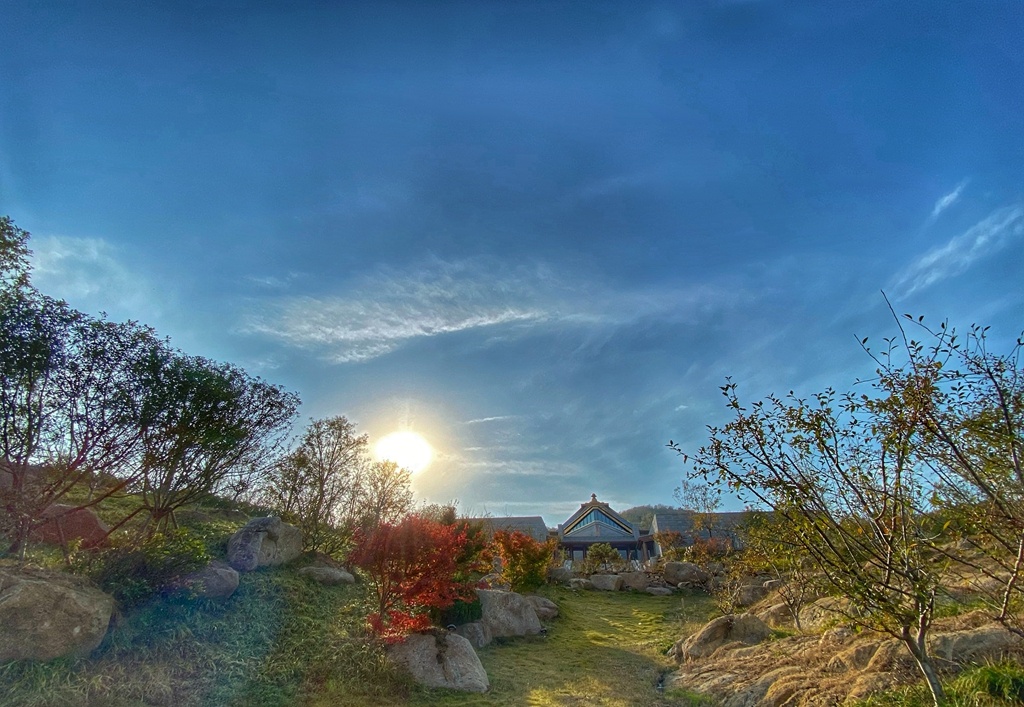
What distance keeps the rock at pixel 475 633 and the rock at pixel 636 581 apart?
15.6 meters

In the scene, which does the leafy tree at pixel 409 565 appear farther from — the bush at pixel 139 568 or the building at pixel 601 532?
the building at pixel 601 532

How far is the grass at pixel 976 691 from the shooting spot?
567 cm

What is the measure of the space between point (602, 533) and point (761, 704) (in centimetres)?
4205

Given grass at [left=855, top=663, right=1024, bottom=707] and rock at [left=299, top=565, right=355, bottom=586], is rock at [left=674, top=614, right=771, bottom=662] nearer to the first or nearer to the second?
grass at [left=855, top=663, right=1024, bottom=707]

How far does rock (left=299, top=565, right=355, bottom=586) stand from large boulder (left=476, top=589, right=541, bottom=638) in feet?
13.7

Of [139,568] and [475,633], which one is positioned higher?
[139,568]

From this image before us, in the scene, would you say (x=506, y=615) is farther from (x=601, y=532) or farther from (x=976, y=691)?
(x=601, y=532)

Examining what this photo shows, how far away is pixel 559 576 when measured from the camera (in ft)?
93.0

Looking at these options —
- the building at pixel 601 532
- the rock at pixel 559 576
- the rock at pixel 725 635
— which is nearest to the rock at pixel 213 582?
the rock at pixel 725 635

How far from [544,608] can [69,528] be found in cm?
1538

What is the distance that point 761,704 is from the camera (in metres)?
8.17

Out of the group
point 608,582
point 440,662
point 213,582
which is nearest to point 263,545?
point 213,582

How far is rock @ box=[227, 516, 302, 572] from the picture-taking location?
Result: 1291 centimetres

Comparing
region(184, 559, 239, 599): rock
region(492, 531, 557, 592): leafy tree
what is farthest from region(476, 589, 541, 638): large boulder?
region(184, 559, 239, 599): rock
